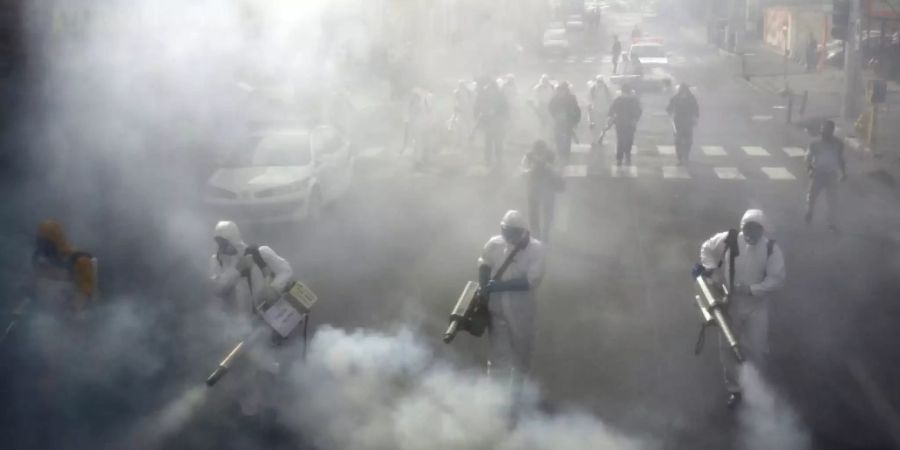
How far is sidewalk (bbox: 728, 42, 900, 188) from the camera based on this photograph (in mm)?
19297

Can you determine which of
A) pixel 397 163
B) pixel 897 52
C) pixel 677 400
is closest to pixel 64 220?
pixel 397 163

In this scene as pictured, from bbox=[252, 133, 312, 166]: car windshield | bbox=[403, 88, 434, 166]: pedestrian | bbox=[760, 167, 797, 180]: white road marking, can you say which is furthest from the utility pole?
bbox=[252, 133, 312, 166]: car windshield

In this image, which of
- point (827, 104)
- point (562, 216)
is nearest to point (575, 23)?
point (827, 104)

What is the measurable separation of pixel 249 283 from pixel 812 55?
3503 centimetres

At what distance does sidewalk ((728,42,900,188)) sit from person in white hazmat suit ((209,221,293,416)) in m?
12.5

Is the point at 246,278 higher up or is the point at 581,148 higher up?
the point at 246,278

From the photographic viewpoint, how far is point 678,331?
938 cm

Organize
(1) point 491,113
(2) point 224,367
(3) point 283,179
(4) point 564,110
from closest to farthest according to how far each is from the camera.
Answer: (2) point 224,367, (3) point 283,179, (4) point 564,110, (1) point 491,113

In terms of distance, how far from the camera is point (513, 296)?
284 inches

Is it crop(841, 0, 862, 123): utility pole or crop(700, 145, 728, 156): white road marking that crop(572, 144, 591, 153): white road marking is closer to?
crop(700, 145, 728, 156): white road marking

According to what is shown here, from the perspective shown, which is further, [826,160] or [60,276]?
[826,160]

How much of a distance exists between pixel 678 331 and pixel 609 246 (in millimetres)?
3516

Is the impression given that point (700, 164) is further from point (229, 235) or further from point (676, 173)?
point (229, 235)

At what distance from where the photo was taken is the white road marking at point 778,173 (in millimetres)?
17859
